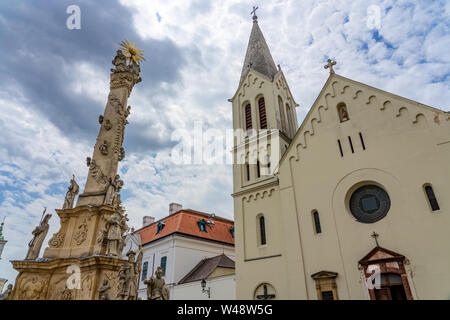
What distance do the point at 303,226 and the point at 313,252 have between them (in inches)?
54.8

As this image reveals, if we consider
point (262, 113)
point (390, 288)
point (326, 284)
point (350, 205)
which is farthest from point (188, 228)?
point (390, 288)

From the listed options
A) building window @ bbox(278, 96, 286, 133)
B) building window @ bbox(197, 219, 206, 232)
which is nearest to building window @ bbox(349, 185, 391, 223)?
building window @ bbox(278, 96, 286, 133)

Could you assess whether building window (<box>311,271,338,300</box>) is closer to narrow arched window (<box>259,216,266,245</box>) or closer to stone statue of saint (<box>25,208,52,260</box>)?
narrow arched window (<box>259,216,266,245</box>)

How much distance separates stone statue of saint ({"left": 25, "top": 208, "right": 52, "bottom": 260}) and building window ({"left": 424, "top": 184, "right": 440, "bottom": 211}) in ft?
48.1

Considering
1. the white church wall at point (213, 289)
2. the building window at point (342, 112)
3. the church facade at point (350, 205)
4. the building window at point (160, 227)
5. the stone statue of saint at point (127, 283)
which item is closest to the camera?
the stone statue of saint at point (127, 283)

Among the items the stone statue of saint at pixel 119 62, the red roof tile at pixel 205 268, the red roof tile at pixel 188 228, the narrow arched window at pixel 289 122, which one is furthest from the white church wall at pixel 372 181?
the red roof tile at pixel 188 228

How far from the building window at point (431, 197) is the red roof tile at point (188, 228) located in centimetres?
2027

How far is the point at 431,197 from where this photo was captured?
1230 centimetres

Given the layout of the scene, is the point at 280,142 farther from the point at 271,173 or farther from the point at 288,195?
the point at 288,195

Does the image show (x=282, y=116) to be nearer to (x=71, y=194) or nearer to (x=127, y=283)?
(x=71, y=194)

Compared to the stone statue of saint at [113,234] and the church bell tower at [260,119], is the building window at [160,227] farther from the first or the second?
the stone statue of saint at [113,234]

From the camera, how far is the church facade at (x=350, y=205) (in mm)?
11852

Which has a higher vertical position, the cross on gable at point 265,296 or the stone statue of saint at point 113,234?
the stone statue of saint at point 113,234
